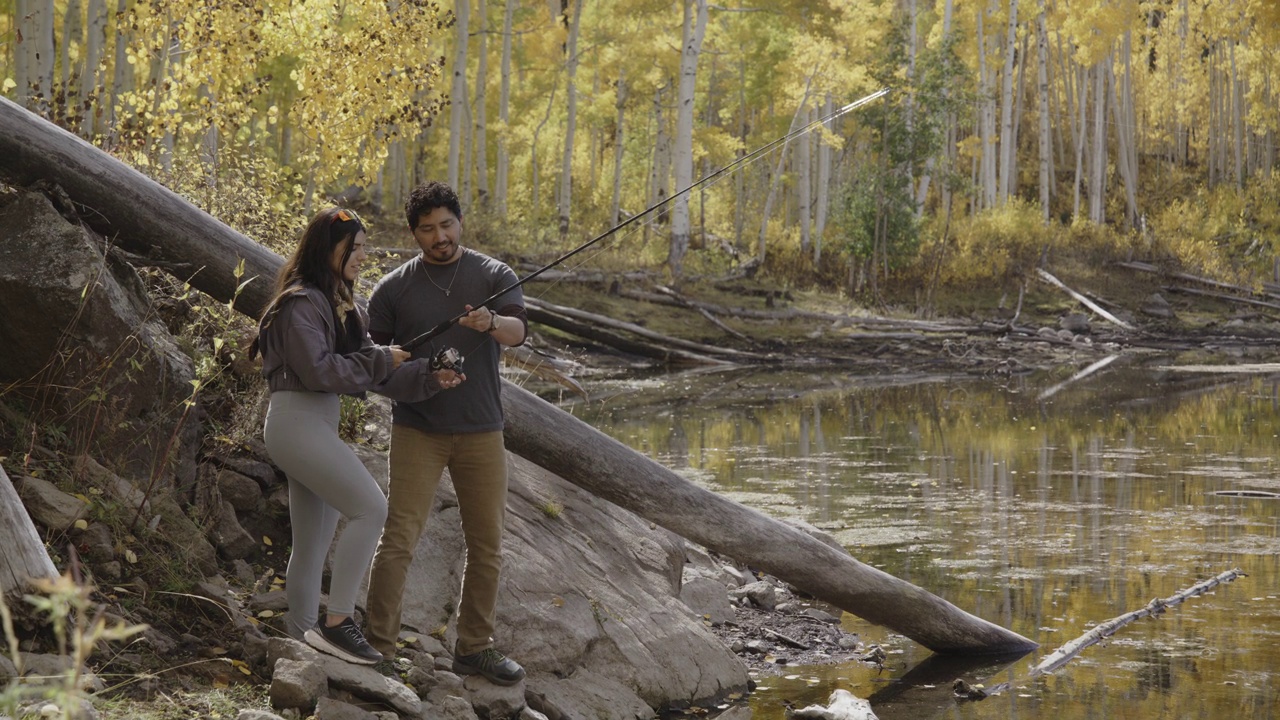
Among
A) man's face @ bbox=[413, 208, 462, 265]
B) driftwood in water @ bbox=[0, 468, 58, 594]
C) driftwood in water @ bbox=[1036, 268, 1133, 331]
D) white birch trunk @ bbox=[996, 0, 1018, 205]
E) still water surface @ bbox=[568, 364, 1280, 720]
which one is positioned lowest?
still water surface @ bbox=[568, 364, 1280, 720]

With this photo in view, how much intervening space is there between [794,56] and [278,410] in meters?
26.6

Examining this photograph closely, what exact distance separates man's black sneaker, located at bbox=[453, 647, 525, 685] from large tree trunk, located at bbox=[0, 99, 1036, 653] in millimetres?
1404

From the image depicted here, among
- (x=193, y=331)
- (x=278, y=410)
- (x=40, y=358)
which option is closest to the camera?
(x=278, y=410)

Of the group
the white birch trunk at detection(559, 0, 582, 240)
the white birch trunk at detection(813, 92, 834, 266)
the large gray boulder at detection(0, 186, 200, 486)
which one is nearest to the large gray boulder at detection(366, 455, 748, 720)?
the large gray boulder at detection(0, 186, 200, 486)

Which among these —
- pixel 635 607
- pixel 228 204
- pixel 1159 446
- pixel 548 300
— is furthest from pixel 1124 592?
pixel 548 300

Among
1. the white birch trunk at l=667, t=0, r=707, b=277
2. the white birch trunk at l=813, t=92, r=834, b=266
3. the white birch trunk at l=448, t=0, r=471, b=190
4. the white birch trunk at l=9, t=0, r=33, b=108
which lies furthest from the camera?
the white birch trunk at l=813, t=92, r=834, b=266

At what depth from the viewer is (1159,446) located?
14.0 metres

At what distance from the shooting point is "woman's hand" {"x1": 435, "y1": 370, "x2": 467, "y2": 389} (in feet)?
15.2

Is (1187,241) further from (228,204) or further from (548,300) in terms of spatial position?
(228,204)

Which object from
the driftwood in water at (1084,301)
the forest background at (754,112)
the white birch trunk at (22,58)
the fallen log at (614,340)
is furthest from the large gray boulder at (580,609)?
the driftwood in water at (1084,301)

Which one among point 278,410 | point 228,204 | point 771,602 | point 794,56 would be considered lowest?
point 771,602

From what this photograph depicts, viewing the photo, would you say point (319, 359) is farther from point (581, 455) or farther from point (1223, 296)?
point (1223, 296)

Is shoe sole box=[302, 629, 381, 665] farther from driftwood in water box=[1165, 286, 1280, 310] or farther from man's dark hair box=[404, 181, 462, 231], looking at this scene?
driftwood in water box=[1165, 286, 1280, 310]

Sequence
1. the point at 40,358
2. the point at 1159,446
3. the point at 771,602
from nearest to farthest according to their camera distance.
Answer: the point at 40,358
the point at 771,602
the point at 1159,446
